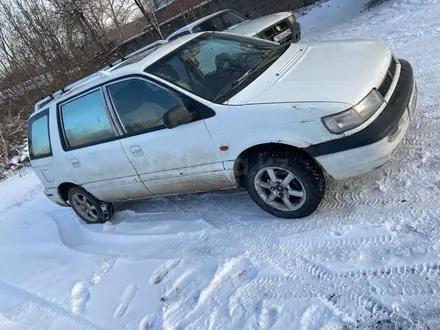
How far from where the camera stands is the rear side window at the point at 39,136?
518 centimetres

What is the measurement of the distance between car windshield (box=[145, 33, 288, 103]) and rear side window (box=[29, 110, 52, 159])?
206 cm

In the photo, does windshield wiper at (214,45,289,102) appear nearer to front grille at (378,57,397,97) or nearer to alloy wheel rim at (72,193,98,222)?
front grille at (378,57,397,97)

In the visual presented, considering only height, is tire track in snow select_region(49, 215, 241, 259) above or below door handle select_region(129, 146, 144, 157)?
below

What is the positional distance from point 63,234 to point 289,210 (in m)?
3.64

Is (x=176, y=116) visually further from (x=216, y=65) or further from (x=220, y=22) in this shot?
(x=220, y=22)

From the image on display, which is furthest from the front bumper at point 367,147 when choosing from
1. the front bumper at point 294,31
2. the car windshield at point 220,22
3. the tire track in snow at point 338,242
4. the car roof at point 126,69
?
the car windshield at point 220,22

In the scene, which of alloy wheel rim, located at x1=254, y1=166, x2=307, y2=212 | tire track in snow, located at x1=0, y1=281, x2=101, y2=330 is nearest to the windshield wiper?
alloy wheel rim, located at x1=254, y1=166, x2=307, y2=212

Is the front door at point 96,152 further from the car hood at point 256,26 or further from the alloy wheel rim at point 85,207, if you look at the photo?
the car hood at point 256,26

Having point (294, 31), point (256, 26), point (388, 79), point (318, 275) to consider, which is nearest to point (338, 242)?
point (318, 275)

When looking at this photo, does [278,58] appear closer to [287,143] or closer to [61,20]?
[287,143]

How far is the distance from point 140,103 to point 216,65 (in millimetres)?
885

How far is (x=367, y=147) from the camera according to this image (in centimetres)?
311

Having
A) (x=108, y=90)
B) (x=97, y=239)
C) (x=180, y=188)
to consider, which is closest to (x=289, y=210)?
(x=180, y=188)

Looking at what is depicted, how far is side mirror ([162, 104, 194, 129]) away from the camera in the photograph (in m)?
3.53
